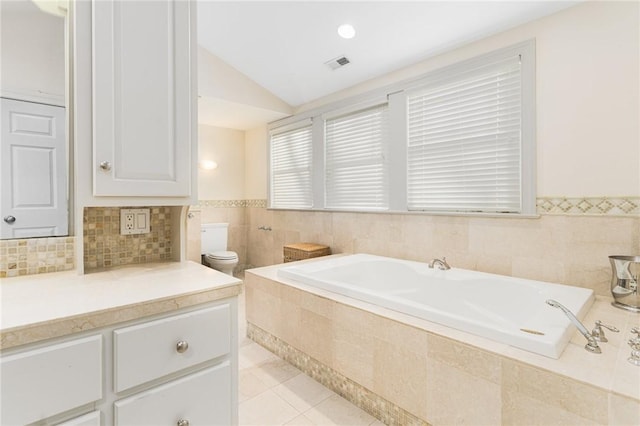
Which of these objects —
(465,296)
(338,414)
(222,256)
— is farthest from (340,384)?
(222,256)

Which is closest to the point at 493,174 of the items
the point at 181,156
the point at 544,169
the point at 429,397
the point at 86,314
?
the point at 544,169

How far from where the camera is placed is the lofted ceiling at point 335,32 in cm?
234

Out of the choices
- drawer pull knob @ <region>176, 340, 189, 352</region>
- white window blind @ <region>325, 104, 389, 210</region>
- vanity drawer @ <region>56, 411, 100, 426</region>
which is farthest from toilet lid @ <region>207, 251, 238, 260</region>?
vanity drawer @ <region>56, 411, 100, 426</region>

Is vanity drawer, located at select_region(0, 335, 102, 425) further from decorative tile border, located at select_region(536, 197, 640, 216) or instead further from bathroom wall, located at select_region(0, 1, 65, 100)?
decorative tile border, located at select_region(536, 197, 640, 216)

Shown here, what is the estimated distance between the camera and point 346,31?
278 centimetres

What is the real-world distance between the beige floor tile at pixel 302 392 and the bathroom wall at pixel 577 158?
1491 mm

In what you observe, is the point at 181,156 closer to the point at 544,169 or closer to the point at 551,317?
the point at 551,317

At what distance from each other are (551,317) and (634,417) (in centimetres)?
74

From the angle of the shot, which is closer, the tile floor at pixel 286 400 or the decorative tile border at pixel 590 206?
the tile floor at pixel 286 400

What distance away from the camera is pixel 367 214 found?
3.36 meters

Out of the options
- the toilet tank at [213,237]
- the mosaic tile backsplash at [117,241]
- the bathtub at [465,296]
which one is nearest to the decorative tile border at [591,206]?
the bathtub at [465,296]

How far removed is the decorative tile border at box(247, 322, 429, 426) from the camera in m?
1.66

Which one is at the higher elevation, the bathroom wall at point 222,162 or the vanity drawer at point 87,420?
the bathroom wall at point 222,162

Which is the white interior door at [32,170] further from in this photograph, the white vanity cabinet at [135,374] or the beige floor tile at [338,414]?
the beige floor tile at [338,414]
